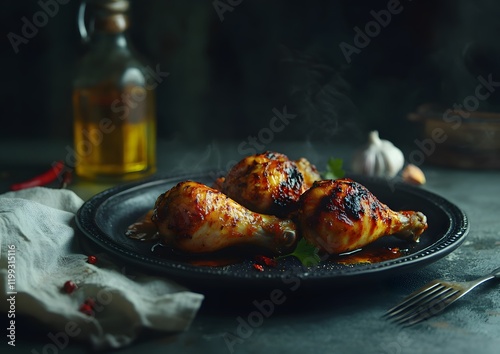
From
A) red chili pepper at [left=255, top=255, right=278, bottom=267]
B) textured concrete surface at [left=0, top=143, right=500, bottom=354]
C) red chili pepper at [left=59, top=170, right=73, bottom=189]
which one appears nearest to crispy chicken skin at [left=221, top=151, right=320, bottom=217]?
red chili pepper at [left=255, top=255, right=278, bottom=267]

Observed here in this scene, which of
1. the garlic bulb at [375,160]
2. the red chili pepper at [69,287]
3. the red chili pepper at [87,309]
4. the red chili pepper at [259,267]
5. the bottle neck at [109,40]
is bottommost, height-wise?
the garlic bulb at [375,160]

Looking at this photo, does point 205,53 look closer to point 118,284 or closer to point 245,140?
point 245,140

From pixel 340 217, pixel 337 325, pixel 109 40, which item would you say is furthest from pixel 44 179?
pixel 337 325

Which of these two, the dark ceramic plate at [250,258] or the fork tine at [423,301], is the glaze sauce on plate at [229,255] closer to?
the dark ceramic plate at [250,258]

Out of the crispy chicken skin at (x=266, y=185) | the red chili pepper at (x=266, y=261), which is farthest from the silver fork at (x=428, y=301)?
the crispy chicken skin at (x=266, y=185)

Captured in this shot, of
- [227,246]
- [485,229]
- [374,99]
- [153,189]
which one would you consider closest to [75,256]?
[227,246]

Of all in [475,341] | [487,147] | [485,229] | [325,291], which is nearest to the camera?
[475,341]

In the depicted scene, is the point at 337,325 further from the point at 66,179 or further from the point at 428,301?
the point at 66,179
